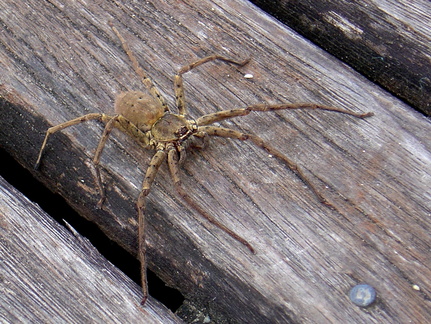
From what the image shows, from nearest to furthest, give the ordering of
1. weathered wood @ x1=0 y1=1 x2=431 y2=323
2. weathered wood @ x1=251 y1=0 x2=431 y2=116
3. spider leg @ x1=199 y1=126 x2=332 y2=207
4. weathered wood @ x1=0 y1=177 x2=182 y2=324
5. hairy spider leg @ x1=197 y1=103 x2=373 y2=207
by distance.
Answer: weathered wood @ x1=0 y1=177 x2=182 y2=324
weathered wood @ x1=0 y1=1 x2=431 y2=323
spider leg @ x1=199 y1=126 x2=332 y2=207
hairy spider leg @ x1=197 y1=103 x2=373 y2=207
weathered wood @ x1=251 y1=0 x2=431 y2=116

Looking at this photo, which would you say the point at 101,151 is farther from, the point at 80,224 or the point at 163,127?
the point at 163,127

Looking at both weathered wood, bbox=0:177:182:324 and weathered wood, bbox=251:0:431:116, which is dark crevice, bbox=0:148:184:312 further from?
weathered wood, bbox=251:0:431:116

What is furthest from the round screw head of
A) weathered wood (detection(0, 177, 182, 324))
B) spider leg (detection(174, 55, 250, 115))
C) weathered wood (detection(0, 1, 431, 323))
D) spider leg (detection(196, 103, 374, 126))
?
spider leg (detection(174, 55, 250, 115))

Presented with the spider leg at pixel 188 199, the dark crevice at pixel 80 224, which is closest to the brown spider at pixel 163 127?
the spider leg at pixel 188 199

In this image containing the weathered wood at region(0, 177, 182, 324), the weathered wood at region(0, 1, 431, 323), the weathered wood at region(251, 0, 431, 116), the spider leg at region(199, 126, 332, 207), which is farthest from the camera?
the weathered wood at region(251, 0, 431, 116)

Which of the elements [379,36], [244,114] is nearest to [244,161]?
[244,114]

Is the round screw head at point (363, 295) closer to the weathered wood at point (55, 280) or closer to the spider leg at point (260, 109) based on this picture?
the weathered wood at point (55, 280)

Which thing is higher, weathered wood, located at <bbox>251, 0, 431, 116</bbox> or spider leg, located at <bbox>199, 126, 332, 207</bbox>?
weathered wood, located at <bbox>251, 0, 431, 116</bbox>

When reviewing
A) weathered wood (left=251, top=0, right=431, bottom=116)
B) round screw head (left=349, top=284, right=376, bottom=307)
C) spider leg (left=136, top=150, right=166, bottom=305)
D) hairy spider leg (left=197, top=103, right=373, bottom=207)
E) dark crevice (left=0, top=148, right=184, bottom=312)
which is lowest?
dark crevice (left=0, top=148, right=184, bottom=312)
